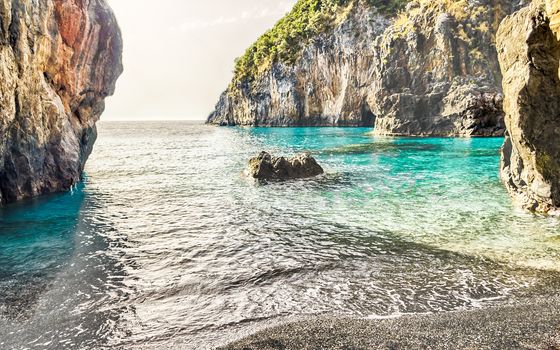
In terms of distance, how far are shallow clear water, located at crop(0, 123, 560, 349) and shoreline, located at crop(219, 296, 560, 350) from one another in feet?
1.48

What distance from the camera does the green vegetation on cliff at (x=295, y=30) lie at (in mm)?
102144

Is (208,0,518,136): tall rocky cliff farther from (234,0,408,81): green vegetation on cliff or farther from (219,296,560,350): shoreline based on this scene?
(219,296,560,350): shoreline

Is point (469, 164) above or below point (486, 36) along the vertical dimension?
below

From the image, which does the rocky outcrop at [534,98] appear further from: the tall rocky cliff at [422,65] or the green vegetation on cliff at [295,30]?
the green vegetation on cliff at [295,30]

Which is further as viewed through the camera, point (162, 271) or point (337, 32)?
point (337, 32)

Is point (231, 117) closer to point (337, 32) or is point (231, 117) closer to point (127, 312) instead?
point (337, 32)

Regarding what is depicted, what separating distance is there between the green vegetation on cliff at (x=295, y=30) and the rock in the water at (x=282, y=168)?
8026 cm

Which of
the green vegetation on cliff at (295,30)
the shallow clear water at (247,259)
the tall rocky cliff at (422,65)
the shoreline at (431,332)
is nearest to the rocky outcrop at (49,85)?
the shallow clear water at (247,259)

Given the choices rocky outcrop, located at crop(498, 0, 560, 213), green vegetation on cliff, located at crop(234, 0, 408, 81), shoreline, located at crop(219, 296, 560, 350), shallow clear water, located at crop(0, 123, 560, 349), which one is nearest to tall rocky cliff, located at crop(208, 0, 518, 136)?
green vegetation on cliff, located at crop(234, 0, 408, 81)

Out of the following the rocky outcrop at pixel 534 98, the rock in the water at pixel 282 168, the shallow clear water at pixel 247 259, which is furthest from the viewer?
the rock in the water at pixel 282 168

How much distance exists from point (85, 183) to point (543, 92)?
89.0 feet

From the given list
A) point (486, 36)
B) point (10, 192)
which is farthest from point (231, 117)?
point (10, 192)

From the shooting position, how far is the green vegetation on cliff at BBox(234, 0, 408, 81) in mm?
102144

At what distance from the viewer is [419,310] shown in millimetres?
7797
